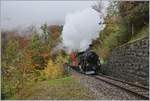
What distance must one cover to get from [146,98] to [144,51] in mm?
5693

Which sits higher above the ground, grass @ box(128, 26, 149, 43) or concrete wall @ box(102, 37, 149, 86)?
grass @ box(128, 26, 149, 43)

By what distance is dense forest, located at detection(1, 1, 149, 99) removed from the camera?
655 inches

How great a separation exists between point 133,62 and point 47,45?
13446 mm

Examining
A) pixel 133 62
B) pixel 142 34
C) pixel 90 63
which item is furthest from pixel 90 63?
pixel 133 62

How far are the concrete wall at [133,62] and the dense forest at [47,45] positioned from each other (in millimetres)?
1232

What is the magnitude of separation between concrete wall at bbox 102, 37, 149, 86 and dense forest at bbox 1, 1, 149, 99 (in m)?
1.23

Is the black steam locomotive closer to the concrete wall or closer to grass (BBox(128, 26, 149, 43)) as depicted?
the concrete wall

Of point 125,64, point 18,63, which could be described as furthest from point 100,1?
point 18,63

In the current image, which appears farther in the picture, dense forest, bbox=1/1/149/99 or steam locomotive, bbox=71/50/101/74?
steam locomotive, bbox=71/50/101/74

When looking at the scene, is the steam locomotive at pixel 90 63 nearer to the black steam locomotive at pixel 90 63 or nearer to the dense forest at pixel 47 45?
the black steam locomotive at pixel 90 63

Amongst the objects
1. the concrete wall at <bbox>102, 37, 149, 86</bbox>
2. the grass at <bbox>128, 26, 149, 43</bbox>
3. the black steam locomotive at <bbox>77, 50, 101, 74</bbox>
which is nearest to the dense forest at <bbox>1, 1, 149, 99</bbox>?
the grass at <bbox>128, 26, 149, 43</bbox>

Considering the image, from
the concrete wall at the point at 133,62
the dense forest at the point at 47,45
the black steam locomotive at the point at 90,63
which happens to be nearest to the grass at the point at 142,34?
the dense forest at the point at 47,45

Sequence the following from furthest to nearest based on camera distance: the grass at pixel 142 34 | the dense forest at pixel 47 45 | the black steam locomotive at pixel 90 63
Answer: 1. the black steam locomotive at pixel 90 63
2. the grass at pixel 142 34
3. the dense forest at pixel 47 45

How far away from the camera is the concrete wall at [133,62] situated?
16.8 meters
